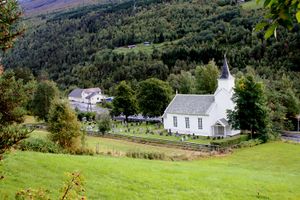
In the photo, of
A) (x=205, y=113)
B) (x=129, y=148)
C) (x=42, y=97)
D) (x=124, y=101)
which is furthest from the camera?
(x=124, y=101)

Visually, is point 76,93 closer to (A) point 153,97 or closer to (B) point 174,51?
(B) point 174,51

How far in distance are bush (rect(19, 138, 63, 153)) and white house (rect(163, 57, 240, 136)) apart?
29960 mm

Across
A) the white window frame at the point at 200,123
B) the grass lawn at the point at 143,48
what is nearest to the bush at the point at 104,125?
the white window frame at the point at 200,123

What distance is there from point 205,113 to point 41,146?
104ft

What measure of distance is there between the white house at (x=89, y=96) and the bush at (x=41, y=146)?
99320mm

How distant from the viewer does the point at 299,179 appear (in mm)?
24359

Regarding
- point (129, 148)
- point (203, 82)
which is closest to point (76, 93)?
point (203, 82)

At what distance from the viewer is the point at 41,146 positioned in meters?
29.0

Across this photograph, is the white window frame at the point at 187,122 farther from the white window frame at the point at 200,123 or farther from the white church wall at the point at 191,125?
the white window frame at the point at 200,123

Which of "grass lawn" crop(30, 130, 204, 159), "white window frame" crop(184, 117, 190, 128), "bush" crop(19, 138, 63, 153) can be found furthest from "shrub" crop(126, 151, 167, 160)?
"white window frame" crop(184, 117, 190, 128)

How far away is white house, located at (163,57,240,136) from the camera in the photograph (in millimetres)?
55875

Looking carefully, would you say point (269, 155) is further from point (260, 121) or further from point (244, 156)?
point (260, 121)

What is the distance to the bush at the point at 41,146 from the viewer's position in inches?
1109

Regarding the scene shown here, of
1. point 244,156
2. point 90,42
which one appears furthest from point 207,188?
point 90,42
